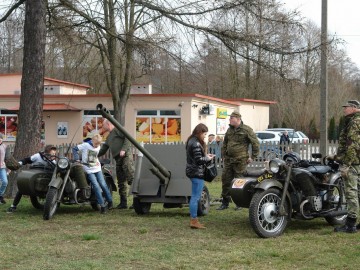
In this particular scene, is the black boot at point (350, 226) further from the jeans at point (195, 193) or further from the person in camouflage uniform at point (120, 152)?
the person in camouflage uniform at point (120, 152)

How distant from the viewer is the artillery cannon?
10297 millimetres

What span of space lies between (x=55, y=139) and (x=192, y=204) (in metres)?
→ 26.0

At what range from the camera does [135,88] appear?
36.9m

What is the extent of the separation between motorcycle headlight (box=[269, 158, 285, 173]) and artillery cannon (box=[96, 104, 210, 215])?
78.0 inches

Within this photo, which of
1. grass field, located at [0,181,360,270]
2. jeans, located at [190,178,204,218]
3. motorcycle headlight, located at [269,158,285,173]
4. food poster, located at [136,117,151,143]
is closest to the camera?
grass field, located at [0,181,360,270]

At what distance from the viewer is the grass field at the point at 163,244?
6711 millimetres

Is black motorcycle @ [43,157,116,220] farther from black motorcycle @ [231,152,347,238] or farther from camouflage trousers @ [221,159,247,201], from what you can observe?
black motorcycle @ [231,152,347,238]

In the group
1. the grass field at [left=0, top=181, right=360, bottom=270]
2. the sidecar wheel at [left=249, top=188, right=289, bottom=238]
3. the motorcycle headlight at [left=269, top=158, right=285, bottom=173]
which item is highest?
the motorcycle headlight at [left=269, top=158, right=285, bottom=173]

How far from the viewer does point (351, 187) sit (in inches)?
330

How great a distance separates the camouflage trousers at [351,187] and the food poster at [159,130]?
23.6 metres

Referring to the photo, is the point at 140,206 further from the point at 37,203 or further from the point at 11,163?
the point at 11,163

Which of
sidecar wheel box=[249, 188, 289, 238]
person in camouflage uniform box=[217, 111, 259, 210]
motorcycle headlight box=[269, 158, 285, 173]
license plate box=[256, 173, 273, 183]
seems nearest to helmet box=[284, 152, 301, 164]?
motorcycle headlight box=[269, 158, 285, 173]

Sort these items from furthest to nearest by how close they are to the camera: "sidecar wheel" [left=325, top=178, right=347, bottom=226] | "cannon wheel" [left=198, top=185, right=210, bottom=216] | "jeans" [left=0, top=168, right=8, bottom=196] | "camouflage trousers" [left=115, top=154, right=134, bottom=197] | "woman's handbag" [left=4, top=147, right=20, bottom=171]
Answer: "jeans" [left=0, top=168, right=8, bottom=196] → "woman's handbag" [left=4, top=147, right=20, bottom=171] → "camouflage trousers" [left=115, top=154, right=134, bottom=197] → "cannon wheel" [left=198, top=185, right=210, bottom=216] → "sidecar wheel" [left=325, top=178, right=347, bottom=226]

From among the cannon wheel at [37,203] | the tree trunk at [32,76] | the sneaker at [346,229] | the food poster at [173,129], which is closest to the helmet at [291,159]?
the sneaker at [346,229]
